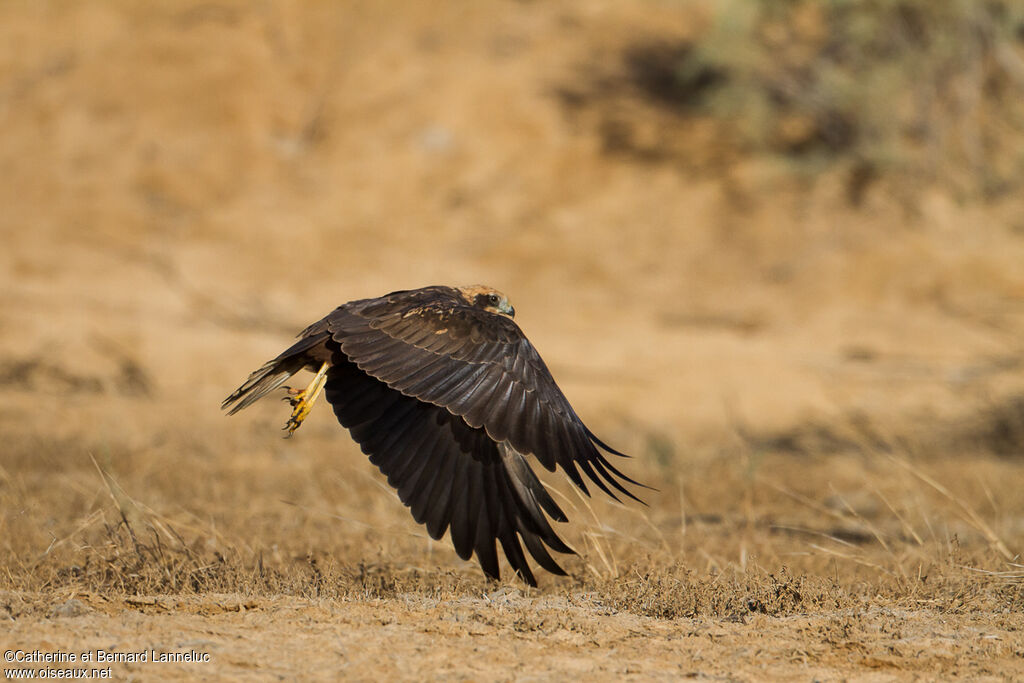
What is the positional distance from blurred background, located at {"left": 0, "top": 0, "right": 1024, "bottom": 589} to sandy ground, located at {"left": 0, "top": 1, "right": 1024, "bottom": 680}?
0.16 feet

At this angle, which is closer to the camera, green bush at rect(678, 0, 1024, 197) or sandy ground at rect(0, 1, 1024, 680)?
sandy ground at rect(0, 1, 1024, 680)

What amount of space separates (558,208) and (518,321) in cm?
254

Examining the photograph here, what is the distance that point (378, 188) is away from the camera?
1378 centimetres

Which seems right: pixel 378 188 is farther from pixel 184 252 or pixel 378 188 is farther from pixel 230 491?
pixel 230 491

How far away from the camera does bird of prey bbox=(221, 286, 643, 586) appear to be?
13.1 ft

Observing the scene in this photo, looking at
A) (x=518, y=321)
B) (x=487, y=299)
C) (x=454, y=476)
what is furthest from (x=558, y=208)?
(x=454, y=476)

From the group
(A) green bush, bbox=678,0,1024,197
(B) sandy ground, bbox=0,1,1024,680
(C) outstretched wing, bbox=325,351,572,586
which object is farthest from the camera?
(A) green bush, bbox=678,0,1024,197

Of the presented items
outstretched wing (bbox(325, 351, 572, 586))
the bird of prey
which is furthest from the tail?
outstretched wing (bbox(325, 351, 572, 586))

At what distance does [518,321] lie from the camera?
37.8ft

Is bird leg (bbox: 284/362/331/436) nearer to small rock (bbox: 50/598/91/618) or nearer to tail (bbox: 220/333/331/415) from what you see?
tail (bbox: 220/333/331/415)

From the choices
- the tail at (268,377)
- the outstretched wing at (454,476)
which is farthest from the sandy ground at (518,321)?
the tail at (268,377)

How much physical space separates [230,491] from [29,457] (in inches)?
55.8

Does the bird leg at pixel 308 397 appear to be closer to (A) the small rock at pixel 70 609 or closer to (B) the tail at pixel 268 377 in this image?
(B) the tail at pixel 268 377

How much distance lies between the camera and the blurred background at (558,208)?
10.1 m
